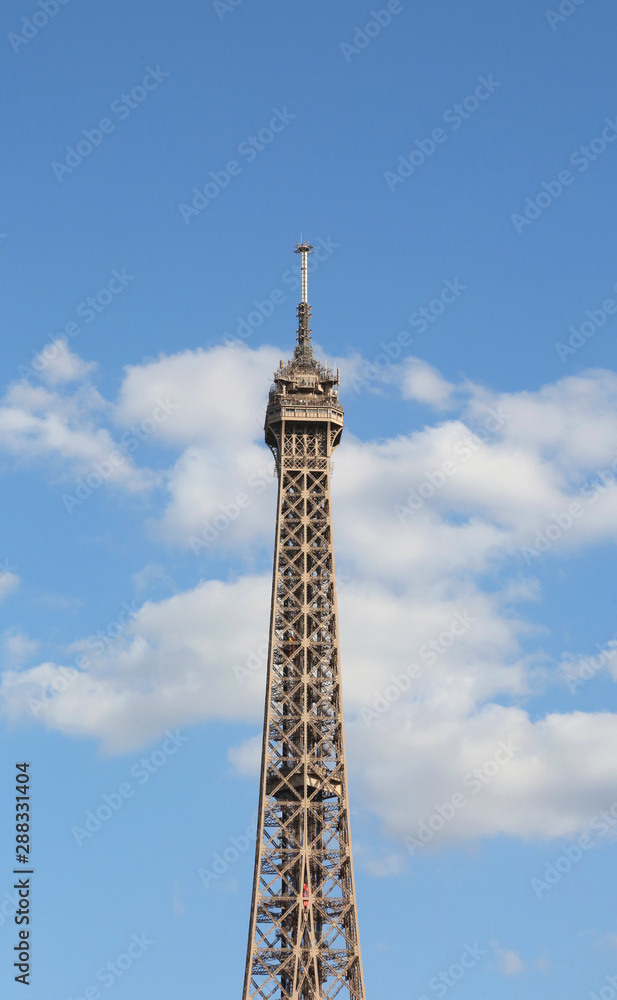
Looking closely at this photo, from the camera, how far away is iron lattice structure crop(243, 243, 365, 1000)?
137 meters

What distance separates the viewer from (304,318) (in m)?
158

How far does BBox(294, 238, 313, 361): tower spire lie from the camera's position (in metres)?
157

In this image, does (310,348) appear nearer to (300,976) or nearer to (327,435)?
(327,435)

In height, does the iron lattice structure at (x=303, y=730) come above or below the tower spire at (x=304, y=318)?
below

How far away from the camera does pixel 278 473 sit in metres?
151

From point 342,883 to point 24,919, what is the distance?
3095 centimetres

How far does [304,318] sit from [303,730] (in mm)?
38802

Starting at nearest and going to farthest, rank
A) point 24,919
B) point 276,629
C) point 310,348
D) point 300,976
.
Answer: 1. point 24,919
2. point 300,976
3. point 276,629
4. point 310,348

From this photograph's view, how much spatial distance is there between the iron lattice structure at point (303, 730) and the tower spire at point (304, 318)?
8.15 ft

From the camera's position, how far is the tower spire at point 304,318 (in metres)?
157

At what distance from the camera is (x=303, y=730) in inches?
5576

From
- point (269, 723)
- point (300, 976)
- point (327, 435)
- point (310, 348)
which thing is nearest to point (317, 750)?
point (269, 723)

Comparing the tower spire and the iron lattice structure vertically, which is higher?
the tower spire

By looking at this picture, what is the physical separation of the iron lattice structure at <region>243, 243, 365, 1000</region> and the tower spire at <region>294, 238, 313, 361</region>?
2.49 m
